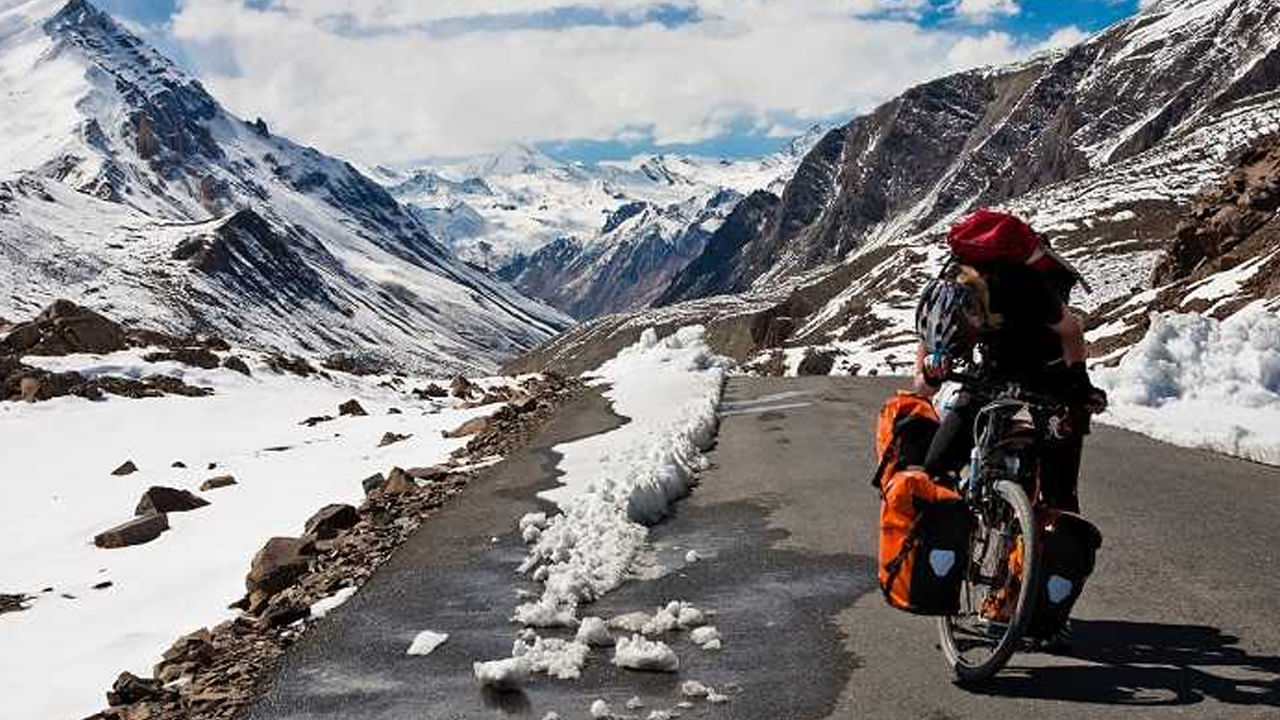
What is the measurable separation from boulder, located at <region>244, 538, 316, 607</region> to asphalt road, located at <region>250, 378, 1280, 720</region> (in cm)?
95

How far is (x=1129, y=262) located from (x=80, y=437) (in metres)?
69.3

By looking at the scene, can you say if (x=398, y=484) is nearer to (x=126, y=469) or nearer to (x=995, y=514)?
(x=995, y=514)

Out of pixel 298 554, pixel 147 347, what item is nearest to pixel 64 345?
pixel 147 347

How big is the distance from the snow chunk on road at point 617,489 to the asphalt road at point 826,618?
24 cm

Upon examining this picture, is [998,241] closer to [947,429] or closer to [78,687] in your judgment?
[947,429]

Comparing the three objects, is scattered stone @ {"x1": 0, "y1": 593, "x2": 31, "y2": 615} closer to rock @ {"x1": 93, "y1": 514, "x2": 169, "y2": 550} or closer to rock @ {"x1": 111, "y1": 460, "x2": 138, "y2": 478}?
rock @ {"x1": 93, "y1": 514, "x2": 169, "y2": 550}

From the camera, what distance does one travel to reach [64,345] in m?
38.9

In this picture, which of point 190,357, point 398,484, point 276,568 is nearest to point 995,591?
point 276,568

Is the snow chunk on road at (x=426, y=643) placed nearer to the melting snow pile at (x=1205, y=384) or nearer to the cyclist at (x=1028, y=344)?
the cyclist at (x=1028, y=344)

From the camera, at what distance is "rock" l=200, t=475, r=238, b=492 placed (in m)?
18.9

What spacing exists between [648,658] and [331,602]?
3.14 metres

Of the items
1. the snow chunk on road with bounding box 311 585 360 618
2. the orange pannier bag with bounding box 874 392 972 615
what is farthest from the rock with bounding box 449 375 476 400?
the orange pannier bag with bounding box 874 392 972 615

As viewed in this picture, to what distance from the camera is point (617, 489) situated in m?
11.5

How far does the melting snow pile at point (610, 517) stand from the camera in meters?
7.27
